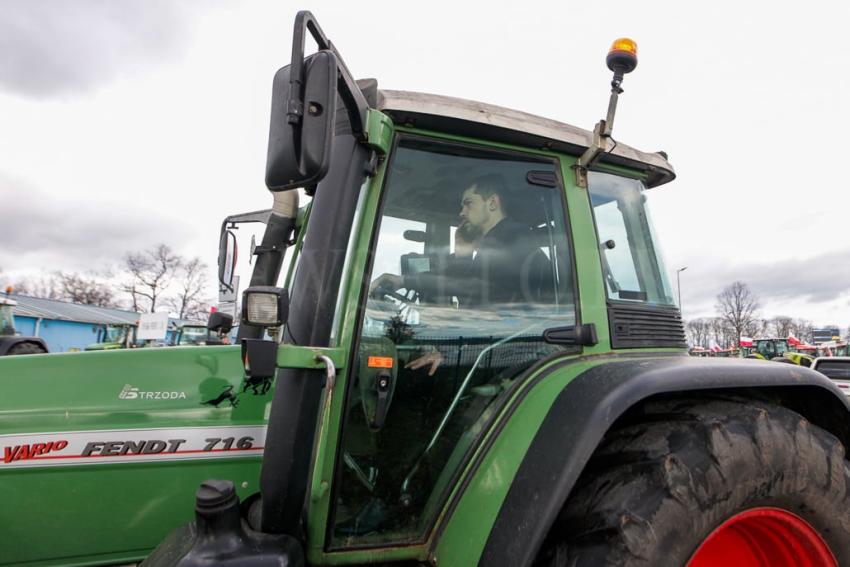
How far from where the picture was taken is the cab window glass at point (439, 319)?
1.76 m

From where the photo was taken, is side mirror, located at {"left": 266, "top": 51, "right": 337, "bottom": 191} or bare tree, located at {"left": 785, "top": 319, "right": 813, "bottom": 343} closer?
side mirror, located at {"left": 266, "top": 51, "right": 337, "bottom": 191}

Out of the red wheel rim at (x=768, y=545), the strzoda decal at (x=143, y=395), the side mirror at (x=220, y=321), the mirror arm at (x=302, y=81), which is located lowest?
the red wheel rim at (x=768, y=545)

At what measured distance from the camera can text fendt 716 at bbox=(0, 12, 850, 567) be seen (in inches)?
58.9

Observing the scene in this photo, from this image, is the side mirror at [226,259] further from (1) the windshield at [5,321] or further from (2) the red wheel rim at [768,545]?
(1) the windshield at [5,321]

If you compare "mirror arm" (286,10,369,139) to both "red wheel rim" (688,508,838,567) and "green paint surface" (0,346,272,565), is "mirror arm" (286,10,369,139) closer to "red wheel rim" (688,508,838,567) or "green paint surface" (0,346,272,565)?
"green paint surface" (0,346,272,565)

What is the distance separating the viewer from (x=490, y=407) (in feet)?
6.09

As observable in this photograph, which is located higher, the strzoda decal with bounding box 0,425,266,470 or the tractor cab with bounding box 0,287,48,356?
the tractor cab with bounding box 0,287,48,356

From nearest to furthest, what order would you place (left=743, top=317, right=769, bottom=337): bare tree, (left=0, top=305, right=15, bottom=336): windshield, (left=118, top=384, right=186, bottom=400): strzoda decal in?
(left=118, top=384, right=186, bottom=400): strzoda decal
(left=0, top=305, right=15, bottom=336): windshield
(left=743, top=317, right=769, bottom=337): bare tree

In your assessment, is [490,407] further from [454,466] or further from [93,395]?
[93,395]

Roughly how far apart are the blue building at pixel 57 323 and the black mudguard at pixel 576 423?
30.6 meters

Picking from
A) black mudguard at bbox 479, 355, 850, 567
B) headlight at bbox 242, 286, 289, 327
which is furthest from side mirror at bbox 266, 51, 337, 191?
black mudguard at bbox 479, 355, 850, 567

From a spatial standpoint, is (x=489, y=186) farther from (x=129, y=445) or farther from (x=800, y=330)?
(x=800, y=330)

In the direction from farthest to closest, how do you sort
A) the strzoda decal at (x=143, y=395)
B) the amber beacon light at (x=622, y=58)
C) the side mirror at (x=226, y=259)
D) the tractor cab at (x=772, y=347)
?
the tractor cab at (x=772, y=347) < the side mirror at (x=226, y=259) < the strzoda decal at (x=143, y=395) < the amber beacon light at (x=622, y=58)

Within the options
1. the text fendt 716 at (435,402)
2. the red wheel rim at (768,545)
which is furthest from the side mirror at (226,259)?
the red wheel rim at (768,545)
